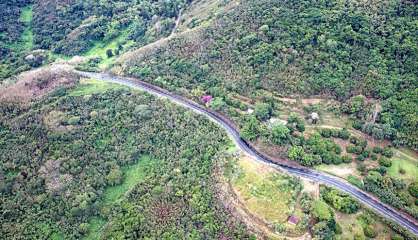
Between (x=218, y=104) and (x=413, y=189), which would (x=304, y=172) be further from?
(x=218, y=104)

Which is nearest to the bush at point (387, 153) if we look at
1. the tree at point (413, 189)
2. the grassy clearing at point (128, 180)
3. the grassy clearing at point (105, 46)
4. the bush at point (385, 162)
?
the bush at point (385, 162)

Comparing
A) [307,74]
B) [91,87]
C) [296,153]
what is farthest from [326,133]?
[91,87]

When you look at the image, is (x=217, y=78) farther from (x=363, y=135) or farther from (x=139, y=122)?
(x=363, y=135)

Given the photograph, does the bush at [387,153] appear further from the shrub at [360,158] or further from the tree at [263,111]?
the tree at [263,111]

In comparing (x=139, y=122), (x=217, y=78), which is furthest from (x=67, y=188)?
(x=217, y=78)

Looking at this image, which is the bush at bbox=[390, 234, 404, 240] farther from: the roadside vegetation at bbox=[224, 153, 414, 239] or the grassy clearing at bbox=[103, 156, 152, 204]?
the grassy clearing at bbox=[103, 156, 152, 204]

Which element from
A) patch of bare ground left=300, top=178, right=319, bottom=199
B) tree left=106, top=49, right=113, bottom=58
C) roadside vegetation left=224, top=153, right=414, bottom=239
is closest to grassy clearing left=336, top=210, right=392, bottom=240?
roadside vegetation left=224, top=153, right=414, bottom=239
